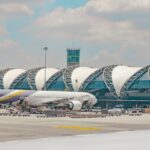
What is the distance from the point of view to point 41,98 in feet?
378

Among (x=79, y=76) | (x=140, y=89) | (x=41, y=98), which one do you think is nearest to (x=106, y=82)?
(x=79, y=76)

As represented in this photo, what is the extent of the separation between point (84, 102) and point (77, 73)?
64.4m

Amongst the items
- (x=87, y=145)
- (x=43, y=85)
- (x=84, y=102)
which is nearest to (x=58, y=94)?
(x=84, y=102)

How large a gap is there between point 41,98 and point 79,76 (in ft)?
239

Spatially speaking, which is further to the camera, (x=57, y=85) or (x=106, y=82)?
(x=57, y=85)

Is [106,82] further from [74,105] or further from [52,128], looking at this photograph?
[52,128]

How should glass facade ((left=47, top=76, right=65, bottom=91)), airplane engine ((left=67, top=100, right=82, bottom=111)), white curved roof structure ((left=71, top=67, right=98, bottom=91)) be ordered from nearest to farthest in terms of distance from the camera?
airplane engine ((left=67, top=100, right=82, bottom=111)) < white curved roof structure ((left=71, top=67, right=98, bottom=91)) < glass facade ((left=47, top=76, right=65, bottom=91))

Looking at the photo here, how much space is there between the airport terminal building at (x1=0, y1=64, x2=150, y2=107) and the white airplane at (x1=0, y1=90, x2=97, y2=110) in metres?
54.8

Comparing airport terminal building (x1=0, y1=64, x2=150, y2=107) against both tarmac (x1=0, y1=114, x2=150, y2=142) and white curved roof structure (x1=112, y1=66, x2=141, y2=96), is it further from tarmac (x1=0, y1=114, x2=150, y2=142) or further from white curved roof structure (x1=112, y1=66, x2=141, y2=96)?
tarmac (x1=0, y1=114, x2=150, y2=142)

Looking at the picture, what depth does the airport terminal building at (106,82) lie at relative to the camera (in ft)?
573

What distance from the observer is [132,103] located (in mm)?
173750

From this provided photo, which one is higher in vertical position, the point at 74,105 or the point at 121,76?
the point at 121,76

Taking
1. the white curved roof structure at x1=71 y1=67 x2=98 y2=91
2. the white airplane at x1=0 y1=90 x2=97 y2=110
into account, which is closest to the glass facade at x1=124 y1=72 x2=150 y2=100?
the white curved roof structure at x1=71 y1=67 x2=98 y2=91

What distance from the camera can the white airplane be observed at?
111125 mm
